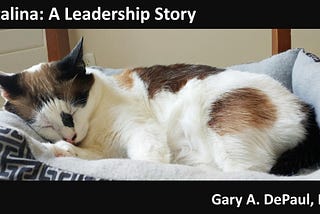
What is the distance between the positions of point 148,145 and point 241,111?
261mm

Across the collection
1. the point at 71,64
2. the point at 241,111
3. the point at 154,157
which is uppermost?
the point at 71,64

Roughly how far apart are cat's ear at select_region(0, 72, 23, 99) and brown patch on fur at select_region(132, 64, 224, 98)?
1.22 feet

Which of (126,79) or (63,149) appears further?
(126,79)

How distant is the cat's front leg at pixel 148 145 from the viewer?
3.80 ft

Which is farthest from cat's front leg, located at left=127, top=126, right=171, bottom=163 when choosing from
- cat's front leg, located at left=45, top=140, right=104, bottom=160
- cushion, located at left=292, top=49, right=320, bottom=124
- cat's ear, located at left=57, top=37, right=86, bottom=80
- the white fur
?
cushion, located at left=292, top=49, right=320, bottom=124

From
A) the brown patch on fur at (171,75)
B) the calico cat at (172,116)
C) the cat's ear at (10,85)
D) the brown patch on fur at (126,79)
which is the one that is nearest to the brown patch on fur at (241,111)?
the calico cat at (172,116)

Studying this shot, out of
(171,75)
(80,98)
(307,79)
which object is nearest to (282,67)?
(307,79)

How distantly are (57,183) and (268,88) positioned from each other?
62 centimetres

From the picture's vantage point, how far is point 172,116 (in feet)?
4.15

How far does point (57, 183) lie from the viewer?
94 cm

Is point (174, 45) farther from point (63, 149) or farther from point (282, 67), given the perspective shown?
point (63, 149)

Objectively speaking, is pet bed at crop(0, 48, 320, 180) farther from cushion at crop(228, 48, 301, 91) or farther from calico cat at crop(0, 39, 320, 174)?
cushion at crop(228, 48, 301, 91)

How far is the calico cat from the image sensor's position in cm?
113

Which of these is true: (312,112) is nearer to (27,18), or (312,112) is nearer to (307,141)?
(307,141)
